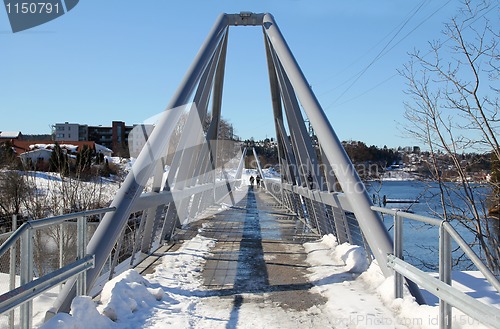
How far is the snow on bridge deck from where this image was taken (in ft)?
13.7

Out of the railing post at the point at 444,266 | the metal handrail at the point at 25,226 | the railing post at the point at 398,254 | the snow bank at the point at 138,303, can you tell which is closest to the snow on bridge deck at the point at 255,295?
the snow bank at the point at 138,303

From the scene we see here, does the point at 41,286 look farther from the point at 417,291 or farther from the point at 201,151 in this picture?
the point at 201,151

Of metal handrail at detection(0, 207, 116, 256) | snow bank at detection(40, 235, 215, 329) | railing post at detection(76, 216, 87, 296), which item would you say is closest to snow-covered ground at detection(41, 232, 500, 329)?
snow bank at detection(40, 235, 215, 329)

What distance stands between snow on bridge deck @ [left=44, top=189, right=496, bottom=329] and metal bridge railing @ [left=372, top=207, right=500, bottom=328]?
0.25m

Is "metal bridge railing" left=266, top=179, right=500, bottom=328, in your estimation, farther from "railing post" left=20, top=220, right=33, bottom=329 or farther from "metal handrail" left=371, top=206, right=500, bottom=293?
"railing post" left=20, top=220, right=33, bottom=329

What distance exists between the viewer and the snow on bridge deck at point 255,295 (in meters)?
4.16

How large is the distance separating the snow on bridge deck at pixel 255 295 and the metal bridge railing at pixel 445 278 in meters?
0.25

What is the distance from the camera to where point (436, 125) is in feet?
31.6

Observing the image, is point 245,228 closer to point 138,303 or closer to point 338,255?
point 338,255

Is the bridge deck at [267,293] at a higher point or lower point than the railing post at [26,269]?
lower

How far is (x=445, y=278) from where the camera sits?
3.54 m

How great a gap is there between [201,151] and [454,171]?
25.5ft

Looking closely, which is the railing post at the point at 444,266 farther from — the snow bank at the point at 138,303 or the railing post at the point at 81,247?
the railing post at the point at 81,247

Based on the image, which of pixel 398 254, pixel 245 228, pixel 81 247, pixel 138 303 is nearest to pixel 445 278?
pixel 398 254
